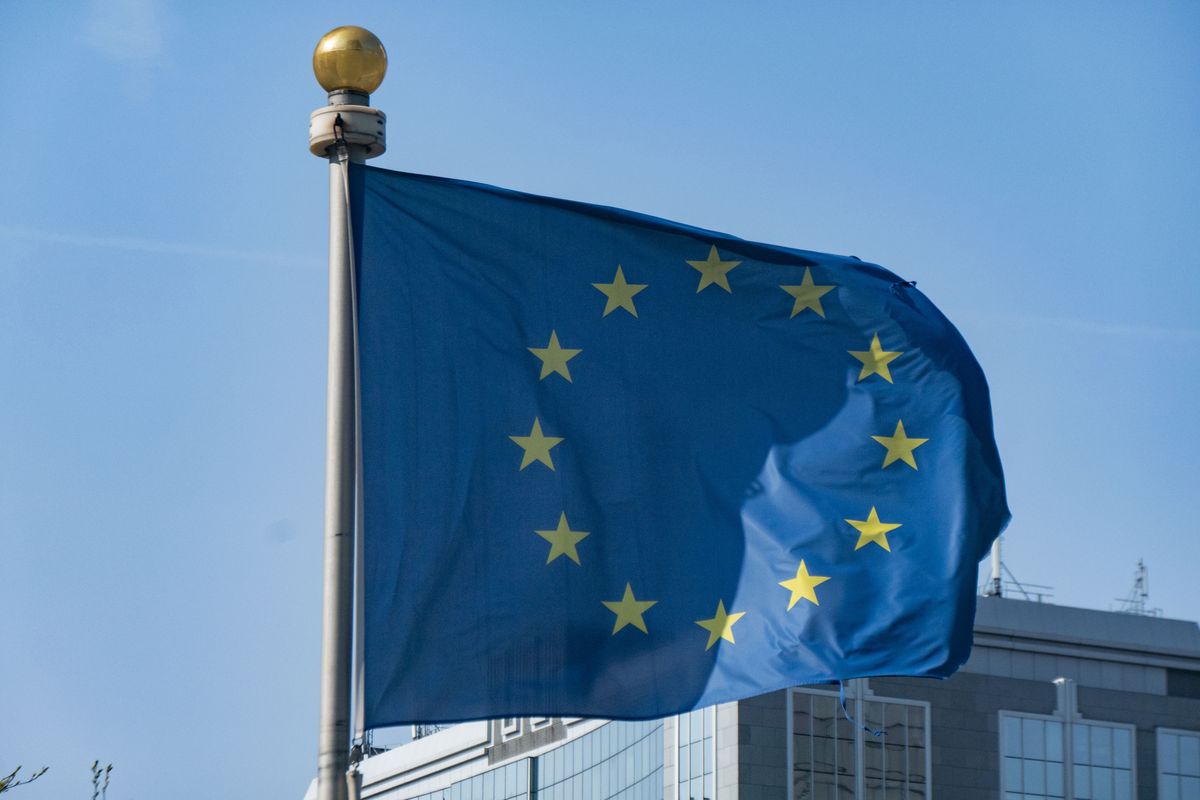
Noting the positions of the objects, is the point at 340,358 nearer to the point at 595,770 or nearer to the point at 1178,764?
the point at 595,770

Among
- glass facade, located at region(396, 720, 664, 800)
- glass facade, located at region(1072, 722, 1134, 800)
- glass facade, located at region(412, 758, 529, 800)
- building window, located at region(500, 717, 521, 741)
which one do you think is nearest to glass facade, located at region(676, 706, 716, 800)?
glass facade, located at region(396, 720, 664, 800)

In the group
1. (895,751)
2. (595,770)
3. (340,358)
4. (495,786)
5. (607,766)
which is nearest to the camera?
(340,358)

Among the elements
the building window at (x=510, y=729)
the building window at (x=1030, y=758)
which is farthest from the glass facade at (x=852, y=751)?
the building window at (x=510, y=729)

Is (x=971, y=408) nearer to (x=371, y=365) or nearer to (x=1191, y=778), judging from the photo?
(x=371, y=365)

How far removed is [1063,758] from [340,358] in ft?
183

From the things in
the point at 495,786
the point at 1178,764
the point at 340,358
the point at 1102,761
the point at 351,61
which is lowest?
the point at 495,786

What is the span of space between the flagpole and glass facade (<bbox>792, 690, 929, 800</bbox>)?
48.8 meters

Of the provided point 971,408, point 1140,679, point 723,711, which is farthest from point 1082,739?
point 971,408

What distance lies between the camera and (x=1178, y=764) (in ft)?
220

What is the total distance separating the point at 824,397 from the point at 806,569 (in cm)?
135

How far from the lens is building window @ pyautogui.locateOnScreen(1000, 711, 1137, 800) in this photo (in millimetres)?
64312

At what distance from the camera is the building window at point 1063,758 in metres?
64.3

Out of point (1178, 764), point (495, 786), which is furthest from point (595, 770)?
point (1178, 764)

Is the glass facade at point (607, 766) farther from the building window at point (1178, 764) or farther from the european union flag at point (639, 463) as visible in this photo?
the european union flag at point (639, 463)
